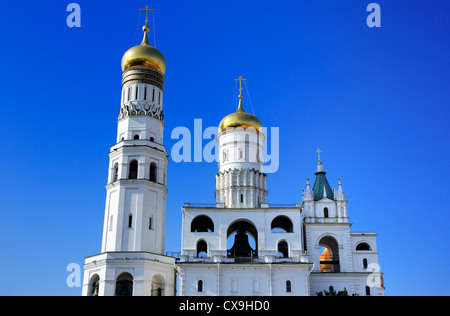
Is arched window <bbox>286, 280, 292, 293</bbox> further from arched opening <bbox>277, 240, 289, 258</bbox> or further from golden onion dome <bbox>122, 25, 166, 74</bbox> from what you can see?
golden onion dome <bbox>122, 25, 166, 74</bbox>

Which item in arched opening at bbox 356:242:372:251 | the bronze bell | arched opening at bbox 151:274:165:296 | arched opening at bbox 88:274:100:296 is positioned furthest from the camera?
arched opening at bbox 356:242:372:251

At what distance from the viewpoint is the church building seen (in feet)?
126

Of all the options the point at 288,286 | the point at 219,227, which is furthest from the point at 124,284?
the point at 288,286

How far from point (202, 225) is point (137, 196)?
746 cm

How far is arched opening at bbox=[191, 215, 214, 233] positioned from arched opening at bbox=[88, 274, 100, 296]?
8.88m

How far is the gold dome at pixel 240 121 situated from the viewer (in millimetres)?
46219

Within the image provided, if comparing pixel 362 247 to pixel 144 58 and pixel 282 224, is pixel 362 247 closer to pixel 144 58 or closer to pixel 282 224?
pixel 282 224

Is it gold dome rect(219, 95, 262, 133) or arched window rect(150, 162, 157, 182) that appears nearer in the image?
arched window rect(150, 162, 157, 182)

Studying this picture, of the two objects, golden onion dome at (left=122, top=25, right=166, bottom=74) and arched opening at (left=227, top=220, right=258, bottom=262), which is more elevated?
golden onion dome at (left=122, top=25, right=166, bottom=74)

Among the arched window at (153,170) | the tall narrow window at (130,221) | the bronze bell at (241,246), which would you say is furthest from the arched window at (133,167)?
the bronze bell at (241,246)

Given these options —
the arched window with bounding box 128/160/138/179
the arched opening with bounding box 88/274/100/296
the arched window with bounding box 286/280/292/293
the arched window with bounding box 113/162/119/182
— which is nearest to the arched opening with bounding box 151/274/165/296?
the arched opening with bounding box 88/274/100/296

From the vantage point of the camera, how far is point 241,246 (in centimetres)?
4406
